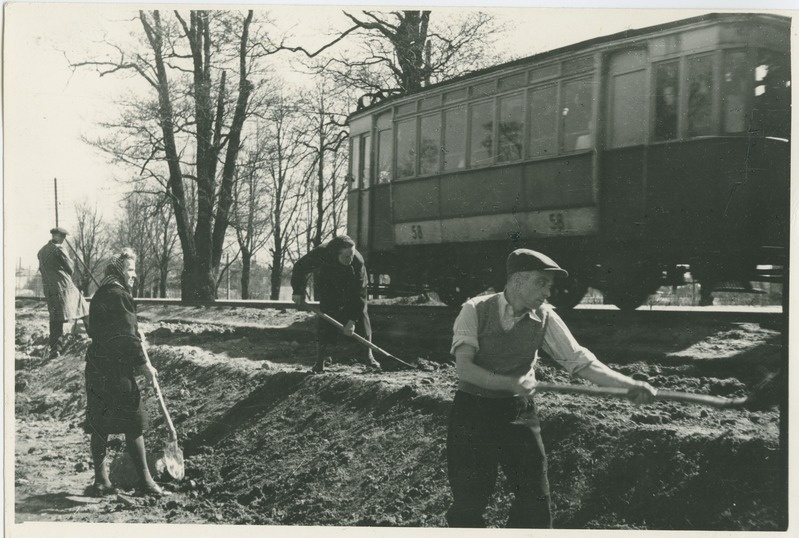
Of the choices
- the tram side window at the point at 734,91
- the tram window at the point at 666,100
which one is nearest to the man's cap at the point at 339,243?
the tram window at the point at 666,100

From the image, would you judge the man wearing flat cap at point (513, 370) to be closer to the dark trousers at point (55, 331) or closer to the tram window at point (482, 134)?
the tram window at point (482, 134)

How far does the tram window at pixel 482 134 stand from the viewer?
6.33m

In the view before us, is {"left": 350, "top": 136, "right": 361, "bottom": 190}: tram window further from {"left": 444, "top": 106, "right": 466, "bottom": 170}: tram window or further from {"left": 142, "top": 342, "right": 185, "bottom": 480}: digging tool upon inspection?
{"left": 142, "top": 342, "right": 185, "bottom": 480}: digging tool

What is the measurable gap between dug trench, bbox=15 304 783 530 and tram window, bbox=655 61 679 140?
1.55m

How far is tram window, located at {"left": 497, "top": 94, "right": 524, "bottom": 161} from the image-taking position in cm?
611

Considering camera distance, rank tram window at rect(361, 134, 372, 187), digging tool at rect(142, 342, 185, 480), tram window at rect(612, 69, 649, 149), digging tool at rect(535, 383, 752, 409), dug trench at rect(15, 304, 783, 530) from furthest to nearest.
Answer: tram window at rect(361, 134, 372, 187), tram window at rect(612, 69, 649, 149), digging tool at rect(142, 342, 185, 480), dug trench at rect(15, 304, 783, 530), digging tool at rect(535, 383, 752, 409)

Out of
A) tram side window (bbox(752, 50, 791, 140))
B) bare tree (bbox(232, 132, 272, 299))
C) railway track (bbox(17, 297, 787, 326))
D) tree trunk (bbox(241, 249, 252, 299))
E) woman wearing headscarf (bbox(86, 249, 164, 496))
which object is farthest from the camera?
tree trunk (bbox(241, 249, 252, 299))

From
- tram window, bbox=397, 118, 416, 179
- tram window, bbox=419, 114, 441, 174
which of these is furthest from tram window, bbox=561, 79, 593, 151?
tram window, bbox=397, 118, 416, 179

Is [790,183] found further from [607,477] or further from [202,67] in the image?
[202,67]

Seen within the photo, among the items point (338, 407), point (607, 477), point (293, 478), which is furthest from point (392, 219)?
point (607, 477)

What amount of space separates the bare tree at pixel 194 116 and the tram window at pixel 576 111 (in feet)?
8.29

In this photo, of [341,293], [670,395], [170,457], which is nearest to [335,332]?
[341,293]

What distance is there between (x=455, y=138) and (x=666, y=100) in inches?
78.7

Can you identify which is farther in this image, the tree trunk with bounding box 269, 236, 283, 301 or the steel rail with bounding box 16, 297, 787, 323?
the tree trunk with bounding box 269, 236, 283, 301
